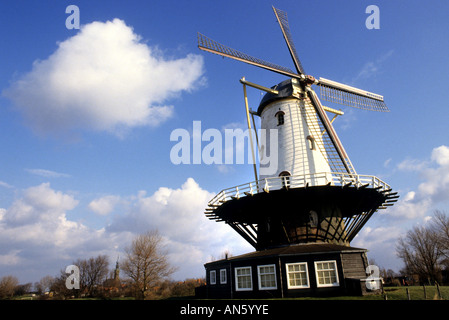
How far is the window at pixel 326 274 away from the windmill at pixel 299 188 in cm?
97

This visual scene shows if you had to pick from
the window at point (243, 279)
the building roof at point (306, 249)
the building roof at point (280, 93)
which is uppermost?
the building roof at point (280, 93)

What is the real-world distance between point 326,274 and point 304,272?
1266 millimetres

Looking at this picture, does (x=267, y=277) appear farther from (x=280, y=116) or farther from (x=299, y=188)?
(x=280, y=116)

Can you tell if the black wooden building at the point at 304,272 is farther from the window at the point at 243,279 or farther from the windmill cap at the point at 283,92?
the windmill cap at the point at 283,92

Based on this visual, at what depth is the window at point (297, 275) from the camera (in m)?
17.4

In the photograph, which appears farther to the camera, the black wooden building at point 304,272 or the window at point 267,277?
the window at point 267,277

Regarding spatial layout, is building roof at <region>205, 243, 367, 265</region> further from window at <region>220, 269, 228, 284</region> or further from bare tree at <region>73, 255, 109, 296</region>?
bare tree at <region>73, 255, 109, 296</region>

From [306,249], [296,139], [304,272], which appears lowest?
[304,272]

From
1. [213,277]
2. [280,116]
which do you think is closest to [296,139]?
[280,116]

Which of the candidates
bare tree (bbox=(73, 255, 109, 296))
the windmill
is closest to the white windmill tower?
the windmill

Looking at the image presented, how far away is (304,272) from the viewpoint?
17531 millimetres

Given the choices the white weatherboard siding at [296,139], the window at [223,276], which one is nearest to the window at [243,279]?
the window at [223,276]
